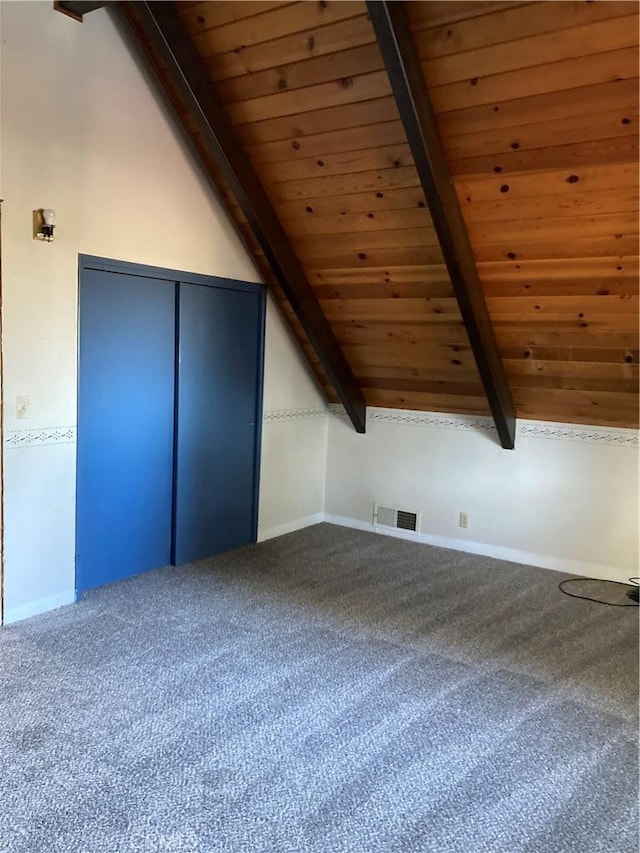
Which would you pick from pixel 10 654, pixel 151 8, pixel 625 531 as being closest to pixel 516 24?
pixel 151 8

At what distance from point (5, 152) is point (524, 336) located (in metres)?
2.76

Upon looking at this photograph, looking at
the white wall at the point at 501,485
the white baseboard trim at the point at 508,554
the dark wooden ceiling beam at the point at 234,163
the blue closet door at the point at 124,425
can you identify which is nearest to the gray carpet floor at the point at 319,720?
the blue closet door at the point at 124,425

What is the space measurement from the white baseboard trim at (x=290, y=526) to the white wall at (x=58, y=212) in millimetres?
1586

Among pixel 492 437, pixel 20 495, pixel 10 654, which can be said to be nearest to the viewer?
pixel 10 654

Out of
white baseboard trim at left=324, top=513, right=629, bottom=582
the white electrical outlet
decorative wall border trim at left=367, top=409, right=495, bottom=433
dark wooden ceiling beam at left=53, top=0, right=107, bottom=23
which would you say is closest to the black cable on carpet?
white baseboard trim at left=324, top=513, right=629, bottom=582

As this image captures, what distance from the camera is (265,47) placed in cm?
300

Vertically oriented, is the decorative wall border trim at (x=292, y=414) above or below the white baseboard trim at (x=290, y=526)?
above

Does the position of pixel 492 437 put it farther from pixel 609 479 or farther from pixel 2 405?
pixel 2 405

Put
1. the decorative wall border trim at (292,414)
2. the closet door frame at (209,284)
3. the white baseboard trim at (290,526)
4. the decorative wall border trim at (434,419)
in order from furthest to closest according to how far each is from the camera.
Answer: the white baseboard trim at (290,526), the decorative wall border trim at (292,414), the decorative wall border trim at (434,419), the closet door frame at (209,284)

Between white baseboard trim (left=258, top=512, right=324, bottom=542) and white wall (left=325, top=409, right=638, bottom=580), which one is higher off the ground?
white wall (left=325, top=409, right=638, bottom=580)

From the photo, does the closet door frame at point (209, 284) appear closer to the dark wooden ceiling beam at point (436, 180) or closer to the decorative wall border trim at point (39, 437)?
the decorative wall border trim at point (39, 437)

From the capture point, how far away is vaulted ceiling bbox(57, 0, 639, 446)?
2527 mm

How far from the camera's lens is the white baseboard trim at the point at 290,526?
15.7 ft

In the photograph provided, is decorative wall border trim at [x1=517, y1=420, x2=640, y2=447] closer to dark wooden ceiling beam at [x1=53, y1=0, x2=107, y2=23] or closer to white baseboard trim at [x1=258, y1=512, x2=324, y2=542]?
white baseboard trim at [x1=258, y1=512, x2=324, y2=542]
